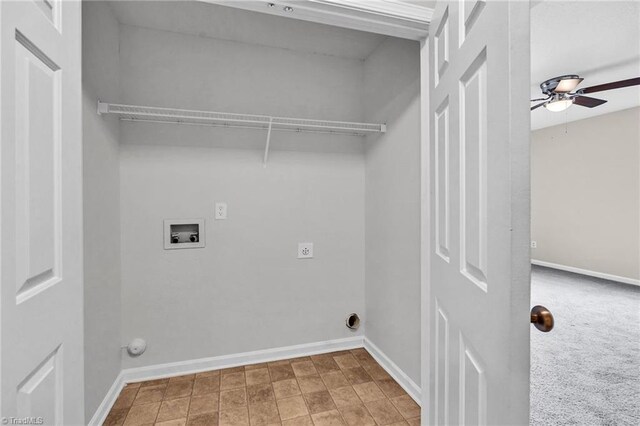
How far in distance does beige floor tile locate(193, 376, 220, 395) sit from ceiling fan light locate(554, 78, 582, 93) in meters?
3.89

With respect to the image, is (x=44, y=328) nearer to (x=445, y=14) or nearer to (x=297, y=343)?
(x=445, y=14)

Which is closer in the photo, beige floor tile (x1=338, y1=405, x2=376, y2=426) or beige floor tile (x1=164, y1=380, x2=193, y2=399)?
beige floor tile (x1=338, y1=405, x2=376, y2=426)

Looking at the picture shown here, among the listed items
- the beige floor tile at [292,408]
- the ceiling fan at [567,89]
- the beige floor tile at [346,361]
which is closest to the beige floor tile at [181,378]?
the beige floor tile at [292,408]

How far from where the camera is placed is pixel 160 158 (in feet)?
6.78

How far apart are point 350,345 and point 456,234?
1.89 meters

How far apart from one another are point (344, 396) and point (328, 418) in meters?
0.22

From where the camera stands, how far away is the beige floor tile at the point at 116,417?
1655 mm

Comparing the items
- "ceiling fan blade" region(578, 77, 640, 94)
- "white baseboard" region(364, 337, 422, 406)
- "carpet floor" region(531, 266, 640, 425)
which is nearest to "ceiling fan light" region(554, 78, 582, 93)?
"ceiling fan blade" region(578, 77, 640, 94)

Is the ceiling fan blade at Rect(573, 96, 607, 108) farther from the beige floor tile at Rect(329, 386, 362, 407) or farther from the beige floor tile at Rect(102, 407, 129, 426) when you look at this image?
the beige floor tile at Rect(102, 407, 129, 426)

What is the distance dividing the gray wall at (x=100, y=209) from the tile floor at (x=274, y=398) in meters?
0.31

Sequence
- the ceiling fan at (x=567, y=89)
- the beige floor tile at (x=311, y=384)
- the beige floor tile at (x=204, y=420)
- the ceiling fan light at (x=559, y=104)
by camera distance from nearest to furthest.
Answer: the beige floor tile at (x=204, y=420), the beige floor tile at (x=311, y=384), the ceiling fan at (x=567, y=89), the ceiling fan light at (x=559, y=104)

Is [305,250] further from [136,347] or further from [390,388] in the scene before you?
[136,347]

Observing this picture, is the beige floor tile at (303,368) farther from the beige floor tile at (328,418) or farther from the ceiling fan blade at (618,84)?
the ceiling fan blade at (618,84)

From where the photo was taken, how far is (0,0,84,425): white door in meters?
0.63
